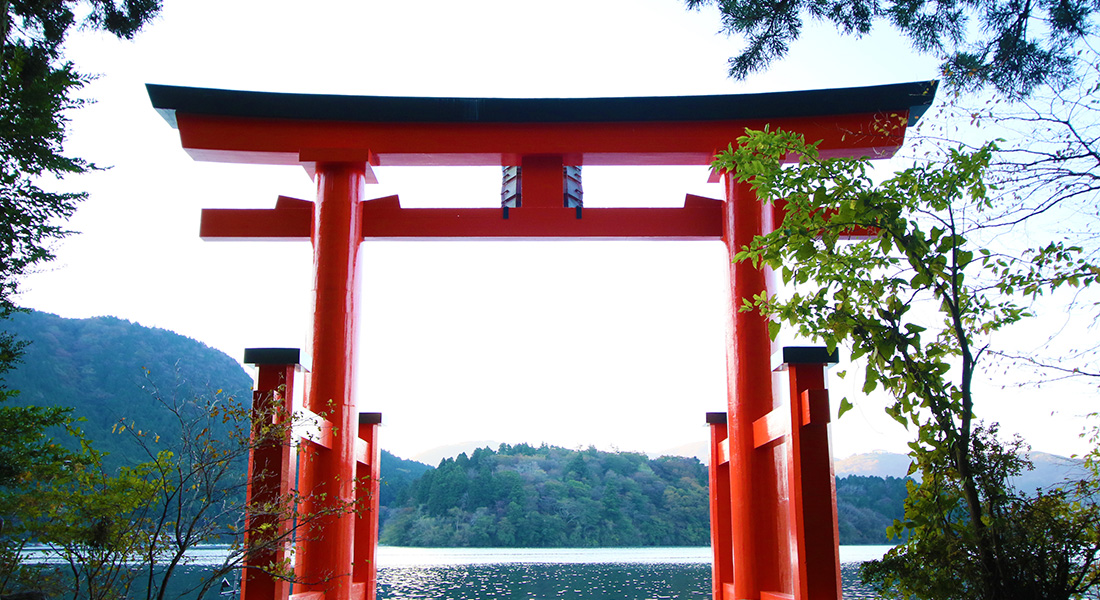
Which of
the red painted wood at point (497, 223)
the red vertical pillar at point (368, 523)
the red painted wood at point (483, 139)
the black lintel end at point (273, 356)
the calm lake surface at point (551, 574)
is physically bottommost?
the calm lake surface at point (551, 574)

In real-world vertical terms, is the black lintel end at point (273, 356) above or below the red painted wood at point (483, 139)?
below

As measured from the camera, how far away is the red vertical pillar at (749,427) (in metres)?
4.45

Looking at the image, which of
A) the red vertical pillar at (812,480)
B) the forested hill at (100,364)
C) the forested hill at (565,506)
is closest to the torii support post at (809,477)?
the red vertical pillar at (812,480)

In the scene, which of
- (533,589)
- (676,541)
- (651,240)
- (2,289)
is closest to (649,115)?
(651,240)

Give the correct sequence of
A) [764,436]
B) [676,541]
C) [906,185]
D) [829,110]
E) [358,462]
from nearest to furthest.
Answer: [906,185] < [764,436] < [829,110] < [358,462] < [676,541]

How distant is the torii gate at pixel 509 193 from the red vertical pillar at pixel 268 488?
3.03ft

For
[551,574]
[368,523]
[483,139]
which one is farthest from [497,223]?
[551,574]

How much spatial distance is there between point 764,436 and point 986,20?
2.29 metres

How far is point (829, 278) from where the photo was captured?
2137 mm

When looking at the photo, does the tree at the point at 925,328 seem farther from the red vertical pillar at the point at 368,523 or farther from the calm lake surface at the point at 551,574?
the calm lake surface at the point at 551,574

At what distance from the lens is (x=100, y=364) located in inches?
1443

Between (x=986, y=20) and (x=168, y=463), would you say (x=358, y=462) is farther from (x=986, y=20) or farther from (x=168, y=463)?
(x=986, y=20)

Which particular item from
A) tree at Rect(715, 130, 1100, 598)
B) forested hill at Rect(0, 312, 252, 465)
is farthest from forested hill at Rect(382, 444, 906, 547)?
tree at Rect(715, 130, 1100, 598)

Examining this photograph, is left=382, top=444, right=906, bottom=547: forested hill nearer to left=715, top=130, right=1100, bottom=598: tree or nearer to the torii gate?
the torii gate
